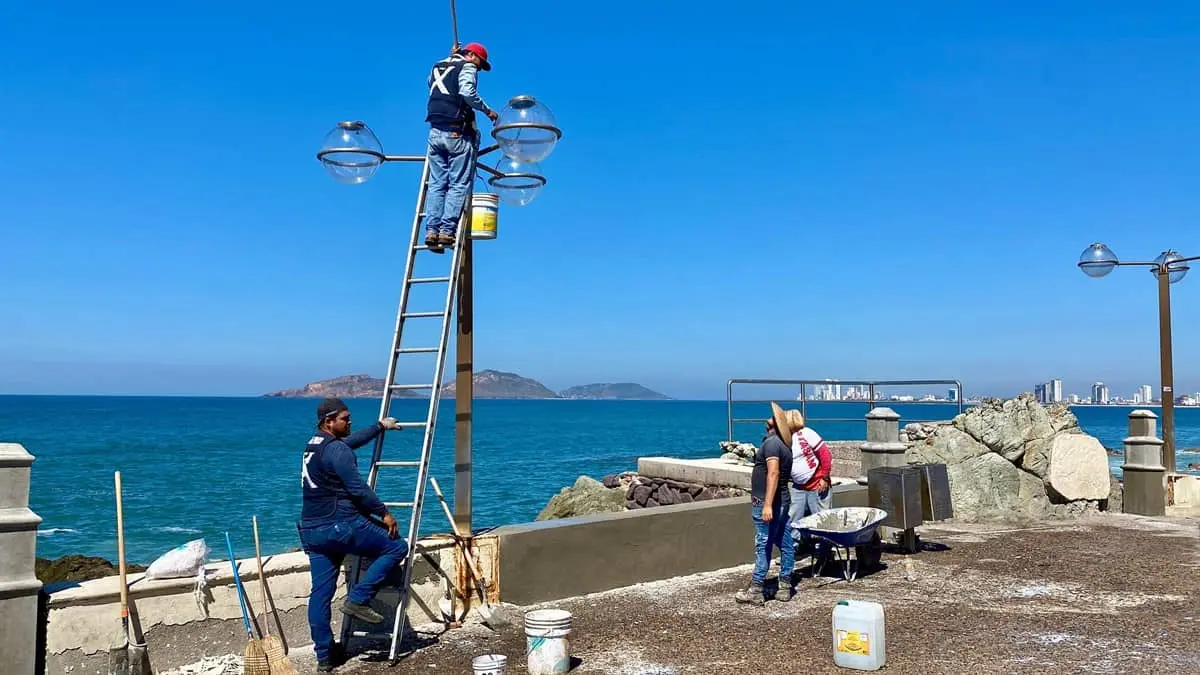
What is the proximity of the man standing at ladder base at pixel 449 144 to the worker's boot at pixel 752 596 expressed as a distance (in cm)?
402

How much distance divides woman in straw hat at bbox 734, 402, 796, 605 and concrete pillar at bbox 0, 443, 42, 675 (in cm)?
548

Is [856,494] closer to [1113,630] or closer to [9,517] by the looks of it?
[1113,630]

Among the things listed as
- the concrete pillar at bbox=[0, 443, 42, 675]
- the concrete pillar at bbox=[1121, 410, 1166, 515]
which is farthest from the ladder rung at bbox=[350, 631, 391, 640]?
the concrete pillar at bbox=[1121, 410, 1166, 515]

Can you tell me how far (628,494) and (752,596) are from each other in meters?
7.95

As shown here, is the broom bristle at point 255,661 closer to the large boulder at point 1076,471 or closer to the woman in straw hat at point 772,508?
the woman in straw hat at point 772,508

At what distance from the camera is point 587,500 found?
18.9m

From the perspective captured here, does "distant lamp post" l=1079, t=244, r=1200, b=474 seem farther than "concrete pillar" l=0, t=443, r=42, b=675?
Yes

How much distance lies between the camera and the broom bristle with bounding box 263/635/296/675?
610 cm

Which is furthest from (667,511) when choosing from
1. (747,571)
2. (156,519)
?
(156,519)

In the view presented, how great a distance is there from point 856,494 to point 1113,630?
440 cm

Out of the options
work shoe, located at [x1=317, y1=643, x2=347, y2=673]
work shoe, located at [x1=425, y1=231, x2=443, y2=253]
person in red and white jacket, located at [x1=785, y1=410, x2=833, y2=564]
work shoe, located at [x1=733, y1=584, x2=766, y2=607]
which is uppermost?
work shoe, located at [x1=425, y1=231, x2=443, y2=253]

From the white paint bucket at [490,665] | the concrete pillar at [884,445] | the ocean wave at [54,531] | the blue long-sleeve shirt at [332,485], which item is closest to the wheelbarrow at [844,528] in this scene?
the concrete pillar at [884,445]

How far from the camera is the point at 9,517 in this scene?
5.70m

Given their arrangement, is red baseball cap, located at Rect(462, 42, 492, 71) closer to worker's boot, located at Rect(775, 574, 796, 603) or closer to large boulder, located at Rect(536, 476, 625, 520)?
worker's boot, located at Rect(775, 574, 796, 603)
